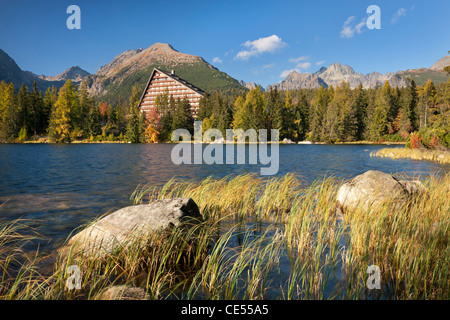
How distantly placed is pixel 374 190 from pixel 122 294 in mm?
6129

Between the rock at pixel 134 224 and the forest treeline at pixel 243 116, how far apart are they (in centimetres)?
5817

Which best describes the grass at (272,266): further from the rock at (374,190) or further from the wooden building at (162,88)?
the wooden building at (162,88)

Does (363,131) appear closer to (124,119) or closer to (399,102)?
(399,102)

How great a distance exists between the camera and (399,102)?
228ft

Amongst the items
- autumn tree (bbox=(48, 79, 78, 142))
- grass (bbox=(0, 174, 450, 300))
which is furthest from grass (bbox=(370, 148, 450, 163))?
autumn tree (bbox=(48, 79, 78, 142))

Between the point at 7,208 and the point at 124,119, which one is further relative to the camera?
the point at 124,119

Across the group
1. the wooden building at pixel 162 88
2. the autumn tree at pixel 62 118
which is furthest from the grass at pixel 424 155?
the wooden building at pixel 162 88

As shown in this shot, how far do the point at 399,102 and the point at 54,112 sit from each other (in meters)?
87.5

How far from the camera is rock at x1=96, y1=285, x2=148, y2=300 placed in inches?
102

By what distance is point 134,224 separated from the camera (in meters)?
4.41

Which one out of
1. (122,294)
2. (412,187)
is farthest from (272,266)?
(412,187)

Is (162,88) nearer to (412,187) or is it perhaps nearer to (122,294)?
(412,187)

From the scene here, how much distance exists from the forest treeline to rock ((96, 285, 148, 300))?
6035 cm
